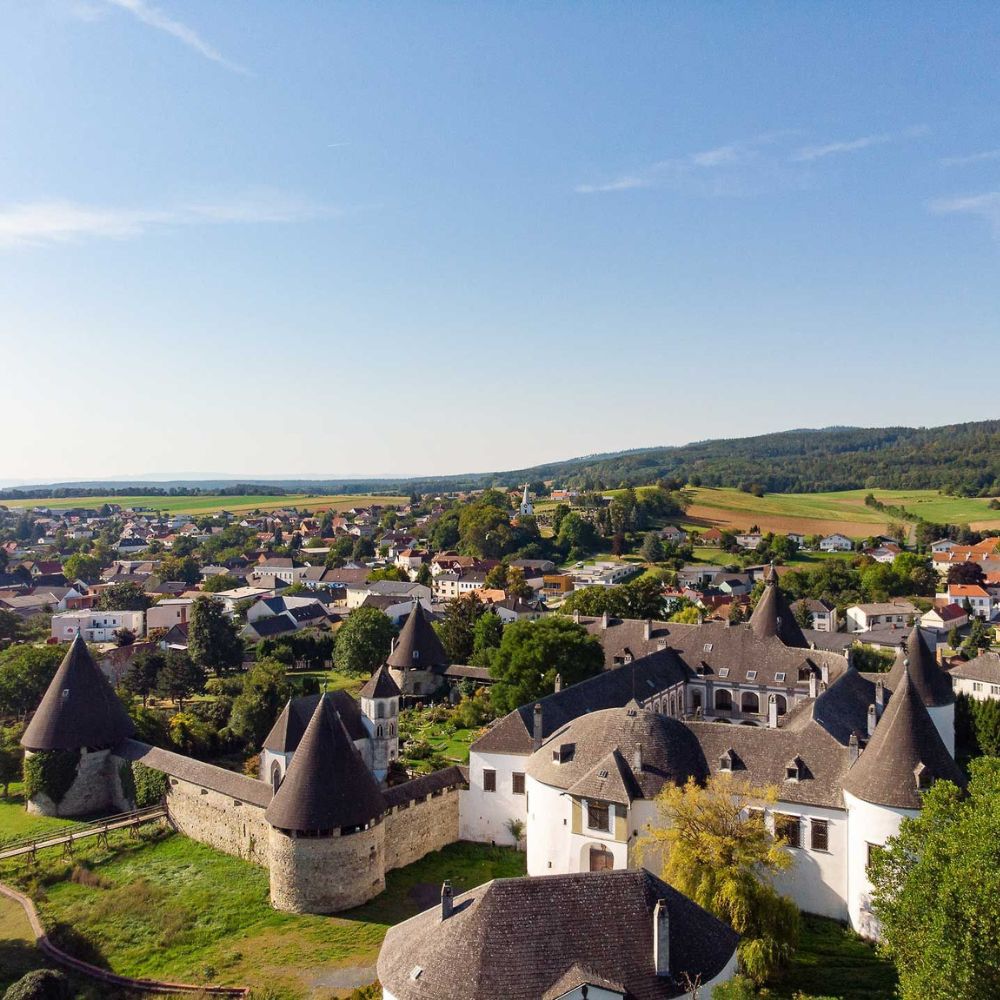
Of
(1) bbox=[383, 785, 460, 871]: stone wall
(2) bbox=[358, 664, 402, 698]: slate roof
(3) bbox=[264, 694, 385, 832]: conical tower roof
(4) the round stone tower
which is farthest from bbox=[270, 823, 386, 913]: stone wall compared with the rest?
(2) bbox=[358, 664, 402, 698]: slate roof

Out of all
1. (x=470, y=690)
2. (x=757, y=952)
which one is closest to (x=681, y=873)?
(x=757, y=952)

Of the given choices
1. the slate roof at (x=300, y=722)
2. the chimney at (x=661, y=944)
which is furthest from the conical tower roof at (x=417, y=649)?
the chimney at (x=661, y=944)

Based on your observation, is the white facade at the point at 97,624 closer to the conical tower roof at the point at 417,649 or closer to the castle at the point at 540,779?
the conical tower roof at the point at 417,649

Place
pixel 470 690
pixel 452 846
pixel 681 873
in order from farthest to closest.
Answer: pixel 470 690 → pixel 452 846 → pixel 681 873

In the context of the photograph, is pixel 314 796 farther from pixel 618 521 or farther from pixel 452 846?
pixel 618 521

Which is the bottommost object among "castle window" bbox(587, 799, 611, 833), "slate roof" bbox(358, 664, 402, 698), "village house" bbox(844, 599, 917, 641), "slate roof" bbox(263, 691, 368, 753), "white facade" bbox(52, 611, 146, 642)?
"village house" bbox(844, 599, 917, 641)

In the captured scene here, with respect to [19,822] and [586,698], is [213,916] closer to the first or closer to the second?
[19,822]

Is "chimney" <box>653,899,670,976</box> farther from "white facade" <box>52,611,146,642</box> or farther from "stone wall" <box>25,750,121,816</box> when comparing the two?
"white facade" <box>52,611,146,642</box>
